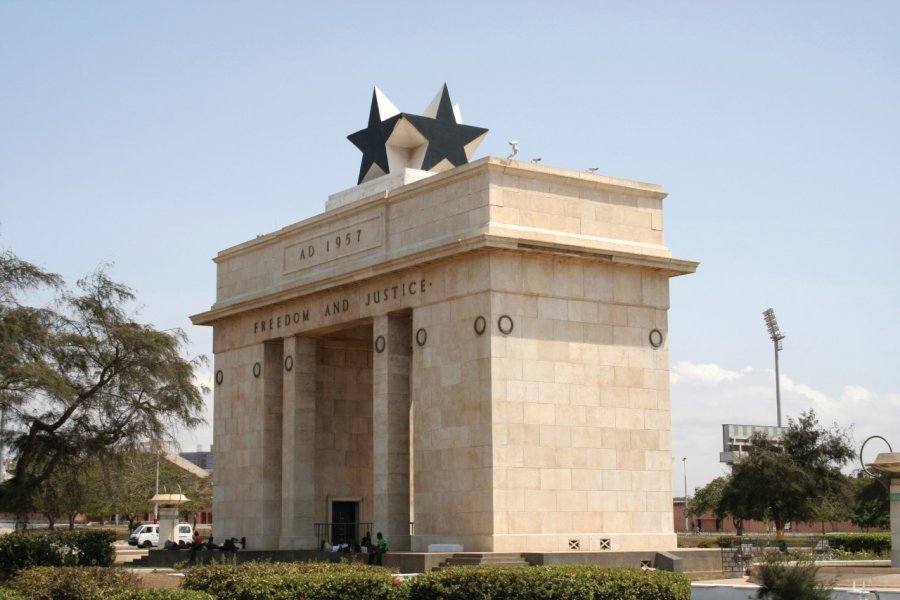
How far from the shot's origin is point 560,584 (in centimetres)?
2092

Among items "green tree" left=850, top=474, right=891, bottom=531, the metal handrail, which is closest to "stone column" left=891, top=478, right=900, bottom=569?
the metal handrail

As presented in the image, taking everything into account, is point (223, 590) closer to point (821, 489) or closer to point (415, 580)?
point (415, 580)

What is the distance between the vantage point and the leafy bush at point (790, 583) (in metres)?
19.1

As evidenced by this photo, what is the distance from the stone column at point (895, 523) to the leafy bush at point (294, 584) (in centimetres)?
1869

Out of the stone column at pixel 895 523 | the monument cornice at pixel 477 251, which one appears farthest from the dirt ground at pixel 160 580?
the stone column at pixel 895 523

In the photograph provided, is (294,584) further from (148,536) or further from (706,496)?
(706,496)

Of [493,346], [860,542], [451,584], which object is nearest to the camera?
[451,584]

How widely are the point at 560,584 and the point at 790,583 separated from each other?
12.5 ft

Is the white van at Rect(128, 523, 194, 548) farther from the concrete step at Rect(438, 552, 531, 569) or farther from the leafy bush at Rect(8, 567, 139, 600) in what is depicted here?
the leafy bush at Rect(8, 567, 139, 600)

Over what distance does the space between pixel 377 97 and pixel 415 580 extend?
838 inches

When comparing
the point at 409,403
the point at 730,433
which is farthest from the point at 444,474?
the point at 730,433

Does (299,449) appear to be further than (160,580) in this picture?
Yes

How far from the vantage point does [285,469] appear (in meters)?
38.8

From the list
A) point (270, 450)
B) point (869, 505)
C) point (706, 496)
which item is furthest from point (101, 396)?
point (706, 496)
